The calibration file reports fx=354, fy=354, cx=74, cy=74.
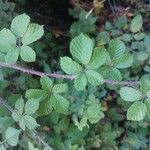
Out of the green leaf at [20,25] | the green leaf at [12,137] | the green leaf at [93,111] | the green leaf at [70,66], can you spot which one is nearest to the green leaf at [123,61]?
the green leaf at [70,66]

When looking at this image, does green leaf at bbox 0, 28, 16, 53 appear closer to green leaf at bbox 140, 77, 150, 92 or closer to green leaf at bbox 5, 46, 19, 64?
green leaf at bbox 5, 46, 19, 64

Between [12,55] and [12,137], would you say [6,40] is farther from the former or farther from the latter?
[12,137]

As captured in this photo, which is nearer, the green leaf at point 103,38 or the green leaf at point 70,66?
the green leaf at point 70,66

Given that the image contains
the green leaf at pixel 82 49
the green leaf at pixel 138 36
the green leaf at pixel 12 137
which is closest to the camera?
the green leaf at pixel 82 49

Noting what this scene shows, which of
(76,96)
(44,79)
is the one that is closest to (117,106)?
(76,96)

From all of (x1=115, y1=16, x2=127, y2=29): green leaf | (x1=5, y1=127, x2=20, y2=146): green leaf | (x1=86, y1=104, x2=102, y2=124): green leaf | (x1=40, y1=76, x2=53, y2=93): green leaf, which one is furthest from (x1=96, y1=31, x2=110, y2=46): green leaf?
(x1=40, y1=76, x2=53, y2=93): green leaf

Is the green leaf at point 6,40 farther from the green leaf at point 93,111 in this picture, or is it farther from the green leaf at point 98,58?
the green leaf at point 93,111

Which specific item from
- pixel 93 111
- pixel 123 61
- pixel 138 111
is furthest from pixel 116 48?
pixel 93 111
